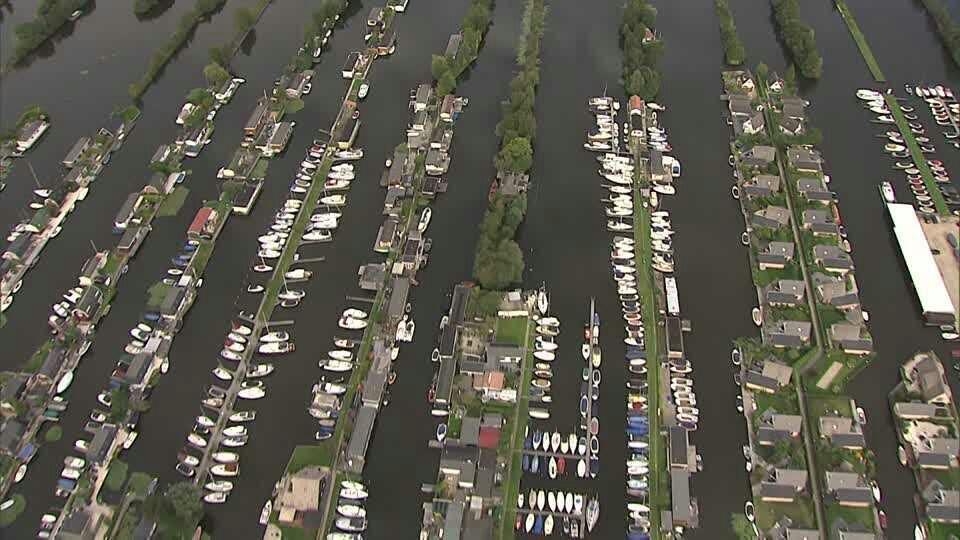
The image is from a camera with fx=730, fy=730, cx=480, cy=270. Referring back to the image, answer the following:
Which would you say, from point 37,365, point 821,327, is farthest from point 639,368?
point 37,365

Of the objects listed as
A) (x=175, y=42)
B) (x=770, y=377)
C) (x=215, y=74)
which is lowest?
(x=770, y=377)

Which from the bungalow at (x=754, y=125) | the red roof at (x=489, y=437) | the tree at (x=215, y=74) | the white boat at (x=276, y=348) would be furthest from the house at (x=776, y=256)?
the tree at (x=215, y=74)

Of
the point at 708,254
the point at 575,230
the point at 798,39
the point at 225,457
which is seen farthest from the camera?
the point at 798,39

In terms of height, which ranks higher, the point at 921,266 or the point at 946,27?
the point at 946,27

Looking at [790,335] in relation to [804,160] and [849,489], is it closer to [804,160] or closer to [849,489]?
[849,489]

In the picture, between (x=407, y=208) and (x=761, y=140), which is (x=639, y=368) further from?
(x=761, y=140)

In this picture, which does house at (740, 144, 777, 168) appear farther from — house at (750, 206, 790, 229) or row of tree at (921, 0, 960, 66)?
row of tree at (921, 0, 960, 66)

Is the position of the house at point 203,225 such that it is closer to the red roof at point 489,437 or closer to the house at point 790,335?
the red roof at point 489,437

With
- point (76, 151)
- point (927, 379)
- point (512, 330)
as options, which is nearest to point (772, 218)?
point (927, 379)
